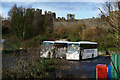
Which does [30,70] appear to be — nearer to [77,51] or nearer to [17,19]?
[77,51]

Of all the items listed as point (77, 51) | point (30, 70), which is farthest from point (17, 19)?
point (30, 70)

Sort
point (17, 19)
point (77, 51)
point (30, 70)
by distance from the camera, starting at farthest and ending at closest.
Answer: point (17, 19) → point (77, 51) → point (30, 70)

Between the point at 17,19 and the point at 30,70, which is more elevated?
the point at 17,19

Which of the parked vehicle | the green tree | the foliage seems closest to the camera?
the foliage

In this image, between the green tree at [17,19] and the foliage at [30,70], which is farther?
the green tree at [17,19]

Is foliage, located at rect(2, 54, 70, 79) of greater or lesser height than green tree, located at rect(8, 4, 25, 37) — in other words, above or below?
below

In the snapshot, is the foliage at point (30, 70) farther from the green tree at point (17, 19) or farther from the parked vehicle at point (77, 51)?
the green tree at point (17, 19)

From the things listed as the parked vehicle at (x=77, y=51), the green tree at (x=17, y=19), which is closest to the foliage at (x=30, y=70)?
the parked vehicle at (x=77, y=51)

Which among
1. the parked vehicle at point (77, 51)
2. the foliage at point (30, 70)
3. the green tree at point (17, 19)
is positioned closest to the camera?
the foliage at point (30, 70)

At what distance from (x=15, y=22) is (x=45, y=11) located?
23.8ft

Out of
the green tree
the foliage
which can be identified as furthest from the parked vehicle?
the foliage

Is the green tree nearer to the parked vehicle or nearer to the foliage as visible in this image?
the parked vehicle

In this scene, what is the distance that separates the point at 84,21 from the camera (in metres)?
27.8

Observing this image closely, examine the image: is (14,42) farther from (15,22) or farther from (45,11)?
(45,11)
